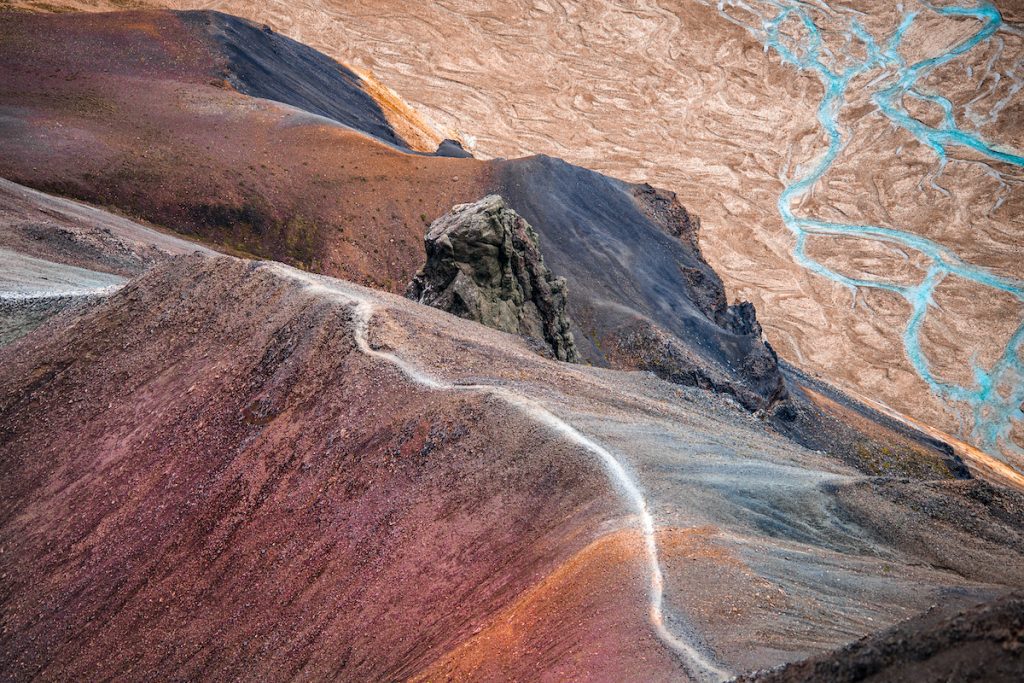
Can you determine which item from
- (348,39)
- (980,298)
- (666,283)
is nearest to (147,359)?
(666,283)

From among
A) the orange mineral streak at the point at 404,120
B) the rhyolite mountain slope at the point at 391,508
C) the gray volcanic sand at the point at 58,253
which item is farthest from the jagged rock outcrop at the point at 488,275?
the orange mineral streak at the point at 404,120

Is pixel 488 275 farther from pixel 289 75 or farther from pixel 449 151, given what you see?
pixel 289 75

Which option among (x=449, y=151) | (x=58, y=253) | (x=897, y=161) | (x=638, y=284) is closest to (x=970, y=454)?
(x=638, y=284)

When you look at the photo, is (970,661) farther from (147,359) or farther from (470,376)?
(147,359)

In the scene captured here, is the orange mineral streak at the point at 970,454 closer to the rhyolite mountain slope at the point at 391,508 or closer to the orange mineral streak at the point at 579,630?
the rhyolite mountain slope at the point at 391,508

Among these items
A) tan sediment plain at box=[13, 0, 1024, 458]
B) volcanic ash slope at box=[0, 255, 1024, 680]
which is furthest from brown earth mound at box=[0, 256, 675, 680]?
tan sediment plain at box=[13, 0, 1024, 458]

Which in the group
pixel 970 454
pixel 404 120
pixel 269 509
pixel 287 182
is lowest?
pixel 970 454
